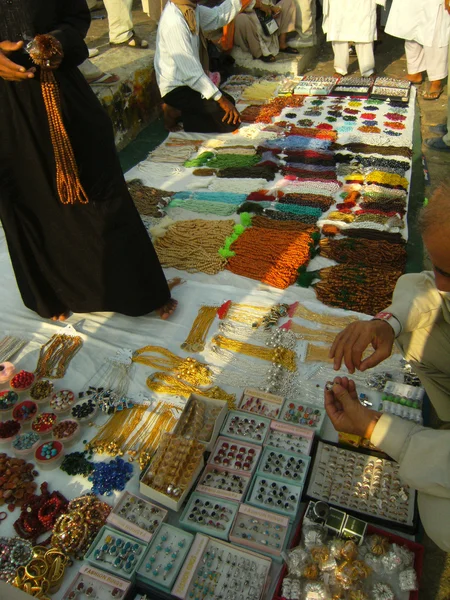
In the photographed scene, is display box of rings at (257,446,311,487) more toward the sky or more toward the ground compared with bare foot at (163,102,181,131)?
more toward the ground

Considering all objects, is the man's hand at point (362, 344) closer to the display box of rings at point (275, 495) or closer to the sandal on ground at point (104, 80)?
the display box of rings at point (275, 495)

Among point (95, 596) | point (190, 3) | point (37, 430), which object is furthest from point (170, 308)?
point (190, 3)

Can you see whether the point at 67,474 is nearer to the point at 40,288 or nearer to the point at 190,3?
the point at 40,288

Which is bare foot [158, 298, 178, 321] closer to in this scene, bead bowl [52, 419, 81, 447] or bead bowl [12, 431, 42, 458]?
bead bowl [52, 419, 81, 447]

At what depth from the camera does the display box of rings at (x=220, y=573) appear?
1.83 meters

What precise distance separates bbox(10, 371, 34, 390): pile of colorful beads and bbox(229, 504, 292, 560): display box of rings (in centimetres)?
137

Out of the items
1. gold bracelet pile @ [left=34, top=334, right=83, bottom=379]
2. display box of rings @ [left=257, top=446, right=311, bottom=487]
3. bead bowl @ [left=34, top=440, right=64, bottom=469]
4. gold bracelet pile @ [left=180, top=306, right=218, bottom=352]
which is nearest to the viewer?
display box of rings @ [left=257, top=446, right=311, bottom=487]

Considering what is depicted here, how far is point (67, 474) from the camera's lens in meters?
2.32

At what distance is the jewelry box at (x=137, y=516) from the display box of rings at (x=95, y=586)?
0.61ft

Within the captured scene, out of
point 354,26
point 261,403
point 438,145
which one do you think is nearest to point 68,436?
point 261,403

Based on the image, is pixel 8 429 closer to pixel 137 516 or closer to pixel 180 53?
pixel 137 516

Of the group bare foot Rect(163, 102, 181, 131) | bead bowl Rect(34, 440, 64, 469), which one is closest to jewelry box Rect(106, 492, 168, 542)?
bead bowl Rect(34, 440, 64, 469)

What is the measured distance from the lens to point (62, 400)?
102 inches

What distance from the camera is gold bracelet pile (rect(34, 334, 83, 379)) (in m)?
2.85
